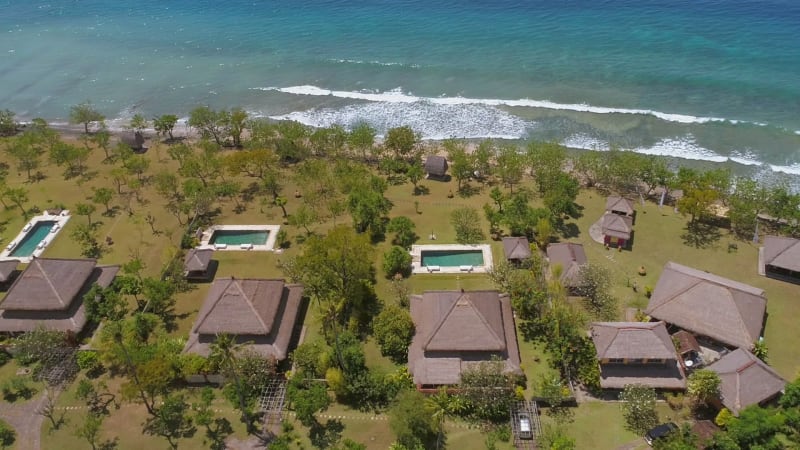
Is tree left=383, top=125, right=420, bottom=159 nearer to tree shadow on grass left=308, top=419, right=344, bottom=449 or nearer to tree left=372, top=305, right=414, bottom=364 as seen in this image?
tree left=372, top=305, right=414, bottom=364

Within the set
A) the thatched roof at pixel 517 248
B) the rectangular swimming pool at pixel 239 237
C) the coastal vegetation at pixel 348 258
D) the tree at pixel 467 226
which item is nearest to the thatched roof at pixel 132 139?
the coastal vegetation at pixel 348 258

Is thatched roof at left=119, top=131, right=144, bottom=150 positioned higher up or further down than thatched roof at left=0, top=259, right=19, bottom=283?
higher up

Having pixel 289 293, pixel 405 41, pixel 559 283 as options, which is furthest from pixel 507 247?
pixel 405 41

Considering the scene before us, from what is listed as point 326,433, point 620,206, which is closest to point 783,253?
point 620,206

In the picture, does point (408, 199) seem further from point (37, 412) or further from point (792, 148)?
point (792, 148)

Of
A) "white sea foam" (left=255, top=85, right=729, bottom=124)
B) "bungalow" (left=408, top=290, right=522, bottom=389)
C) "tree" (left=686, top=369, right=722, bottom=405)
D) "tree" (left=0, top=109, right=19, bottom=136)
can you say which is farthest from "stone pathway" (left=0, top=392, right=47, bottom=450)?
"white sea foam" (left=255, top=85, right=729, bottom=124)

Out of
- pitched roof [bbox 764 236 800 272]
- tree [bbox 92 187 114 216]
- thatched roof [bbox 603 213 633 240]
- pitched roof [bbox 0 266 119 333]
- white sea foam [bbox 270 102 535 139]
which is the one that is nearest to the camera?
pitched roof [bbox 0 266 119 333]

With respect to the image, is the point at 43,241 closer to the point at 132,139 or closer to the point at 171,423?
the point at 132,139

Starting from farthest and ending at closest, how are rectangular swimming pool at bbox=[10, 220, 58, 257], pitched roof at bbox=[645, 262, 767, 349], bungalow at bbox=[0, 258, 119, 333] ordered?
rectangular swimming pool at bbox=[10, 220, 58, 257]
bungalow at bbox=[0, 258, 119, 333]
pitched roof at bbox=[645, 262, 767, 349]
